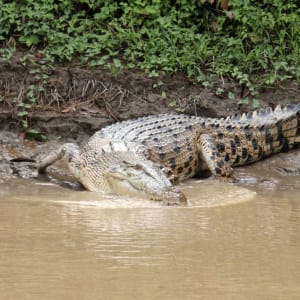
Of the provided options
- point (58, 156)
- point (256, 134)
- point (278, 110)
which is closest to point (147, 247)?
point (58, 156)

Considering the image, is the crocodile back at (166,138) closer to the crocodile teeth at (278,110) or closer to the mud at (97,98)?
the mud at (97,98)

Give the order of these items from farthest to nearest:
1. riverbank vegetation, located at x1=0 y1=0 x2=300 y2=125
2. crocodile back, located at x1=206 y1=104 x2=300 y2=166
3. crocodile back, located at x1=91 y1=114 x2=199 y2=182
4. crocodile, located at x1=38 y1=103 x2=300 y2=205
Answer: riverbank vegetation, located at x1=0 y1=0 x2=300 y2=125 → crocodile back, located at x1=206 y1=104 x2=300 y2=166 → crocodile back, located at x1=91 y1=114 x2=199 y2=182 → crocodile, located at x1=38 y1=103 x2=300 y2=205

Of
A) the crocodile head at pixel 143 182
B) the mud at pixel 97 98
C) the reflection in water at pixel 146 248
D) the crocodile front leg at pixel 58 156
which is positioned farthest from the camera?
the mud at pixel 97 98

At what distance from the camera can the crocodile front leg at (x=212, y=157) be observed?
788 cm

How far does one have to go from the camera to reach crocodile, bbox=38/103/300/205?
697 centimetres

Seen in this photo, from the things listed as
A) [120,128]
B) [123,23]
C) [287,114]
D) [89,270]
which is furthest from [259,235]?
[123,23]

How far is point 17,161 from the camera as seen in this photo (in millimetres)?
7848

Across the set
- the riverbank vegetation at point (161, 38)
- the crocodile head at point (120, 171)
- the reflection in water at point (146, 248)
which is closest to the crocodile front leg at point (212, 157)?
the crocodile head at point (120, 171)

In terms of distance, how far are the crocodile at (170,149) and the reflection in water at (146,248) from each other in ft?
1.38

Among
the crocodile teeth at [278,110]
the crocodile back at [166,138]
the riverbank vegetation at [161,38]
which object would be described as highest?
the riverbank vegetation at [161,38]

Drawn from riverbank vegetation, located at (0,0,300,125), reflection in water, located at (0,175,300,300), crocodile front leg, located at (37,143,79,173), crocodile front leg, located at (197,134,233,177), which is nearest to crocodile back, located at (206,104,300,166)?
crocodile front leg, located at (197,134,233,177)

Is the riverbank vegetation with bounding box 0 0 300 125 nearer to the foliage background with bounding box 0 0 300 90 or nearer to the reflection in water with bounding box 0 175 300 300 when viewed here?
the foliage background with bounding box 0 0 300 90

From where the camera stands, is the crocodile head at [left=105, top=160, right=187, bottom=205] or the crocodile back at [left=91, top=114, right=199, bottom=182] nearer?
the crocodile head at [left=105, top=160, right=187, bottom=205]

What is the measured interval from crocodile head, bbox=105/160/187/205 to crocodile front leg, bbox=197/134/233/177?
3.33 ft
